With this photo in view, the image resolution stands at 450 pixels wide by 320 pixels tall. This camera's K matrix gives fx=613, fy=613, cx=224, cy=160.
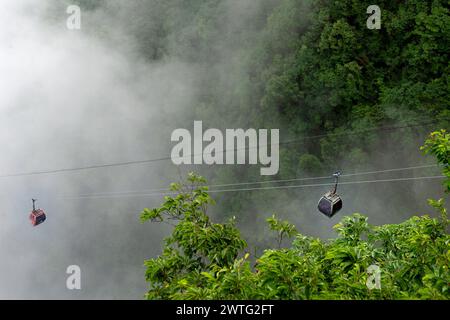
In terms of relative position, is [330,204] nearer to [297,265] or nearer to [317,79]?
[297,265]

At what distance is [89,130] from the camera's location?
30.5 m

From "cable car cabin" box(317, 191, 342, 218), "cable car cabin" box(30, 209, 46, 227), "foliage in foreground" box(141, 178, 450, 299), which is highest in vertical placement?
"cable car cabin" box(30, 209, 46, 227)

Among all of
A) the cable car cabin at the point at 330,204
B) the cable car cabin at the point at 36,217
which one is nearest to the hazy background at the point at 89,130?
the cable car cabin at the point at 36,217

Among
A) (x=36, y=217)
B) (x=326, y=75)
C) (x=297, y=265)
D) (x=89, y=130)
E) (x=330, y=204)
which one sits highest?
(x=89, y=130)

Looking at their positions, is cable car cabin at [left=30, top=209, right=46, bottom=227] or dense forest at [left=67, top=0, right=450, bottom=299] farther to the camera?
dense forest at [left=67, top=0, right=450, bottom=299]

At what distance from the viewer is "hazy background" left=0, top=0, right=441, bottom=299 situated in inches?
1067

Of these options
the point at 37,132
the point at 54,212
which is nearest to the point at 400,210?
the point at 54,212

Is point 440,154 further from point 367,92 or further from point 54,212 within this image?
point 54,212

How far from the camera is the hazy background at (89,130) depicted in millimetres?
27109

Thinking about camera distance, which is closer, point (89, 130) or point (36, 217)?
point (36, 217)

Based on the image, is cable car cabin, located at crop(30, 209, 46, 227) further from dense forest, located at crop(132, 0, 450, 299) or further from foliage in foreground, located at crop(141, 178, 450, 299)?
foliage in foreground, located at crop(141, 178, 450, 299)

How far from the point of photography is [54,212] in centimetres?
2942

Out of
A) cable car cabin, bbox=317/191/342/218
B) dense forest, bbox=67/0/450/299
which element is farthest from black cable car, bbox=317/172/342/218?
dense forest, bbox=67/0/450/299

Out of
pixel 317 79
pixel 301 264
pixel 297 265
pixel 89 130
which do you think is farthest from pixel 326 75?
pixel 297 265
